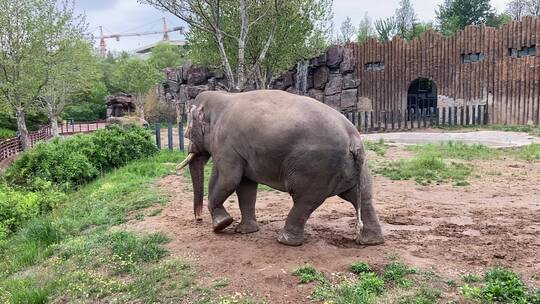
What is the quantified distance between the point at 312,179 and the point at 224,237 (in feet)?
5.21

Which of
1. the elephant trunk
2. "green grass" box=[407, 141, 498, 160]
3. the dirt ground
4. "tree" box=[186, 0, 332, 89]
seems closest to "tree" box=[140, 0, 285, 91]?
"tree" box=[186, 0, 332, 89]

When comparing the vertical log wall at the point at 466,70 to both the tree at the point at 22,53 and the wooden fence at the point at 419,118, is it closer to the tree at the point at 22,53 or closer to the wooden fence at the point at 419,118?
the wooden fence at the point at 419,118

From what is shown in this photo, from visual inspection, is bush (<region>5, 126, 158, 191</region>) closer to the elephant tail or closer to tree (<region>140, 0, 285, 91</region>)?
tree (<region>140, 0, 285, 91</region>)

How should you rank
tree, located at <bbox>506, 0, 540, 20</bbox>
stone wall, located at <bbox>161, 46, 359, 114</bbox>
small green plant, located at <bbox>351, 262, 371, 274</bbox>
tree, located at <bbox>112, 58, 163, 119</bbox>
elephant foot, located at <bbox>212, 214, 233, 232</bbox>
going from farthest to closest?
tree, located at <bbox>506, 0, 540, 20</bbox> → tree, located at <bbox>112, 58, 163, 119</bbox> → stone wall, located at <bbox>161, 46, 359, 114</bbox> → elephant foot, located at <bbox>212, 214, 233, 232</bbox> → small green plant, located at <bbox>351, 262, 371, 274</bbox>

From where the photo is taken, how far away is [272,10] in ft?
58.3

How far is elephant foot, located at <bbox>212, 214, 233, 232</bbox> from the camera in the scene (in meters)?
6.16

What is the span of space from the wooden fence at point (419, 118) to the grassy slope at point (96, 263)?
712 inches

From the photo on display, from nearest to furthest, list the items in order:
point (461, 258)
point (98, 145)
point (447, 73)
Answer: point (461, 258)
point (98, 145)
point (447, 73)

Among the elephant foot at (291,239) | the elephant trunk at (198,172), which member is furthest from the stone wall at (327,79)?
the elephant foot at (291,239)

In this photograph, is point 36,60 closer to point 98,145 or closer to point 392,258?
point 98,145

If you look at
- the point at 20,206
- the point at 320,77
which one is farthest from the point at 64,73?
the point at 20,206

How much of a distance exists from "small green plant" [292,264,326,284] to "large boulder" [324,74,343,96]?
23801mm

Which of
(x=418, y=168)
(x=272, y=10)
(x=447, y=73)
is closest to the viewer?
(x=418, y=168)

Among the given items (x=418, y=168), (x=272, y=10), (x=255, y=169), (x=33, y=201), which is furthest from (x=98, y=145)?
(x=255, y=169)
